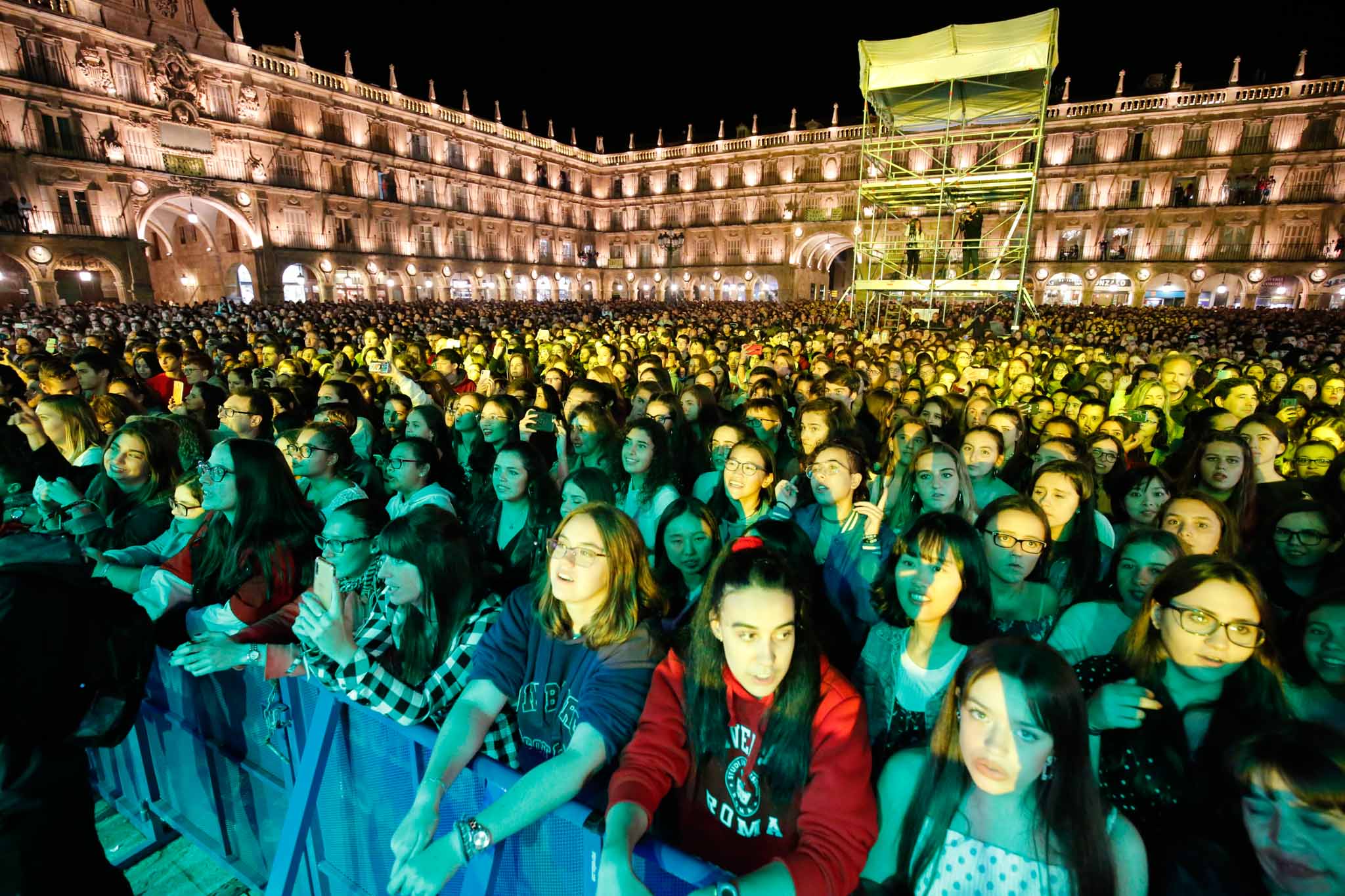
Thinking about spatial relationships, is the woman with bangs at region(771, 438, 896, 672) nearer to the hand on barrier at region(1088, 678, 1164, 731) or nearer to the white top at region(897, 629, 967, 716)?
the white top at region(897, 629, 967, 716)

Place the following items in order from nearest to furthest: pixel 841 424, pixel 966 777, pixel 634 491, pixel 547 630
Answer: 1. pixel 966 777
2. pixel 547 630
3. pixel 634 491
4. pixel 841 424

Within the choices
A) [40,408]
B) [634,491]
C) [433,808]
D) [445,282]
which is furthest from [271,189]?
[433,808]

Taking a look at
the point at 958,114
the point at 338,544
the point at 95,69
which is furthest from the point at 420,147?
the point at 338,544

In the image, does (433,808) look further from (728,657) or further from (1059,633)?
(1059,633)

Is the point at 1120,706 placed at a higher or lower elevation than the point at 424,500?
lower

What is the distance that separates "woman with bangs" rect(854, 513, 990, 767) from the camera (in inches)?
88.2

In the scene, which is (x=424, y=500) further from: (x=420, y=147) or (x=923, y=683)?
(x=420, y=147)

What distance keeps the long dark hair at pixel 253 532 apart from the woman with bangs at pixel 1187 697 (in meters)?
3.37

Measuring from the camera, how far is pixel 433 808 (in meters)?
1.79

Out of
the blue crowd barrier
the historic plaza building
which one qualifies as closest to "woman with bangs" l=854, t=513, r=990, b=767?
the blue crowd barrier

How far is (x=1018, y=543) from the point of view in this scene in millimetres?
2729

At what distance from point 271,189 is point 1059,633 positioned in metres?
40.6

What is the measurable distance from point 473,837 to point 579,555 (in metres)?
0.85

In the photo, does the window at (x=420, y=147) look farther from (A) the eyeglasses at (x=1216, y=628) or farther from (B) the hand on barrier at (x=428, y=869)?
(A) the eyeglasses at (x=1216, y=628)
